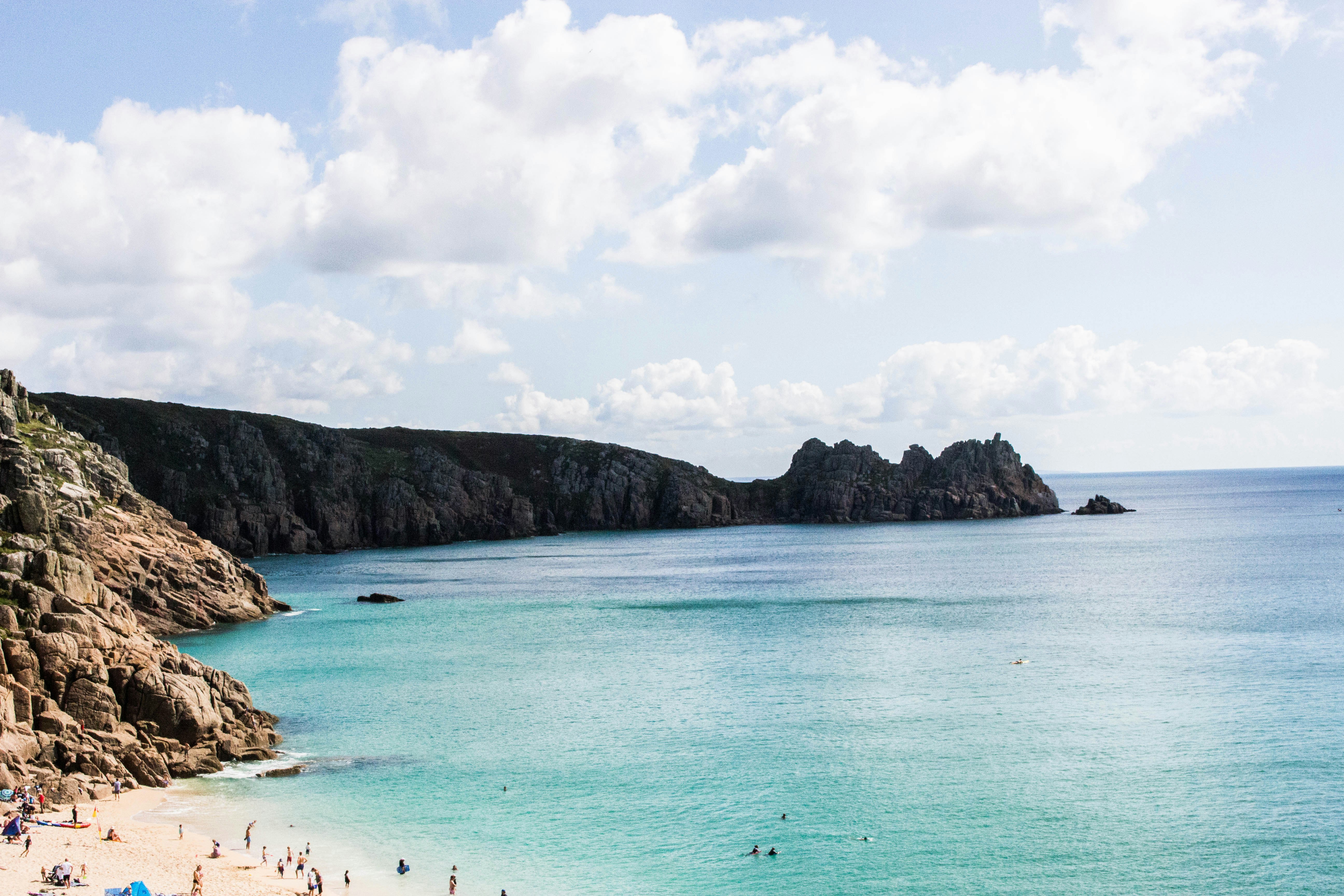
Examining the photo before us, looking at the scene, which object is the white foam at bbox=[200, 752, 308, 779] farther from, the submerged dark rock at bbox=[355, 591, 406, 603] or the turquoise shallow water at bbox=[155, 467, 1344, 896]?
the submerged dark rock at bbox=[355, 591, 406, 603]

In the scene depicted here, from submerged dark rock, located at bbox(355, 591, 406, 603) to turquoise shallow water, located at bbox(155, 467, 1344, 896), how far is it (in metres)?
7.89

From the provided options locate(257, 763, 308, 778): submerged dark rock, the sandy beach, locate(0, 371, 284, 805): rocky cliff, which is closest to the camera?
the sandy beach

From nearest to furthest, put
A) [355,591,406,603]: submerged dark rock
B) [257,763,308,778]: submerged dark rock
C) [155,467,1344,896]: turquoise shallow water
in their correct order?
1. [155,467,1344,896]: turquoise shallow water
2. [257,763,308,778]: submerged dark rock
3. [355,591,406,603]: submerged dark rock

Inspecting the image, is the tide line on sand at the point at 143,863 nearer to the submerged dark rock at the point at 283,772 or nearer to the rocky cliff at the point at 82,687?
the rocky cliff at the point at 82,687

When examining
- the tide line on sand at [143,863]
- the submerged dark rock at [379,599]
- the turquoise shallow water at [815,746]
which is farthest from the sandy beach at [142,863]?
the submerged dark rock at [379,599]

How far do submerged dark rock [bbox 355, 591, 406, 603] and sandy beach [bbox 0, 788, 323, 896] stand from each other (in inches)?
3154

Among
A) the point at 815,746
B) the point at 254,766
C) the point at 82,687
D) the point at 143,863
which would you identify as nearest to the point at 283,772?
the point at 254,766

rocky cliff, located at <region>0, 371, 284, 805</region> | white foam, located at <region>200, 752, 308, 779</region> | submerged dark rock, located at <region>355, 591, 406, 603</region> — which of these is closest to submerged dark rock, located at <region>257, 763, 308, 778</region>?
white foam, located at <region>200, 752, 308, 779</region>

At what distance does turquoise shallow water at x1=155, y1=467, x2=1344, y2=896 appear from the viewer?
4231 centimetres

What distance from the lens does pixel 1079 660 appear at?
80375mm

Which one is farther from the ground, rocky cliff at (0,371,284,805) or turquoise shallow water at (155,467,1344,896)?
rocky cliff at (0,371,284,805)

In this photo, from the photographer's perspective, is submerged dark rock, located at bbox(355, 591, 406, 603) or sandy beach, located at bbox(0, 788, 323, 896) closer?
sandy beach, located at bbox(0, 788, 323, 896)

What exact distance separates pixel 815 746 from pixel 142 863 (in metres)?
33.5

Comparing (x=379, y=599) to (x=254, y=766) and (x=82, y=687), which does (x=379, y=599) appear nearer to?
(x=254, y=766)
